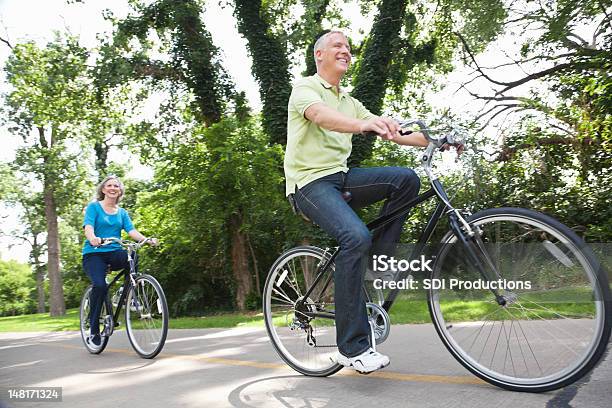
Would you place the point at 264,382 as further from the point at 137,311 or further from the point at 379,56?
the point at 379,56

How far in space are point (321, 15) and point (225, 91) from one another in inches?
146

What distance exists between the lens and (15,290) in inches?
1832

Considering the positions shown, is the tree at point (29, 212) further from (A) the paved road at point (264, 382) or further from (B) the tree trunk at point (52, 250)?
(A) the paved road at point (264, 382)

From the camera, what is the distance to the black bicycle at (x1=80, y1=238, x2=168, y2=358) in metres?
5.03

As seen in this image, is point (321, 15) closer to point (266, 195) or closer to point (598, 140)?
point (266, 195)

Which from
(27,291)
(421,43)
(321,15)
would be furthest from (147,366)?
(27,291)

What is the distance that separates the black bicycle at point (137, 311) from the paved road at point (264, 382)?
0.19 m

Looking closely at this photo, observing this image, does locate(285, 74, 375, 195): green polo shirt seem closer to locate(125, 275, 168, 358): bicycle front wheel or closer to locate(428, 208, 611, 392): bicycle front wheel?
locate(428, 208, 611, 392): bicycle front wheel

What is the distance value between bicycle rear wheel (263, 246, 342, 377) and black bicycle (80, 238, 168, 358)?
154 cm

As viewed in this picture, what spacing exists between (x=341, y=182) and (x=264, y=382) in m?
1.40

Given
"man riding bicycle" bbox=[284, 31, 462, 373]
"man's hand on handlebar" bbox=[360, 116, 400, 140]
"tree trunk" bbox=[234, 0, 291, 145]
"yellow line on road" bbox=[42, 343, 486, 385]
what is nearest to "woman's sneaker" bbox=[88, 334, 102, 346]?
"yellow line on road" bbox=[42, 343, 486, 385]


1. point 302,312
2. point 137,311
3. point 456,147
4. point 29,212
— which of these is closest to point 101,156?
point 29,212

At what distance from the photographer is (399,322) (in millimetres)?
6137

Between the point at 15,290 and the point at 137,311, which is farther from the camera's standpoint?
the point at 15,290
